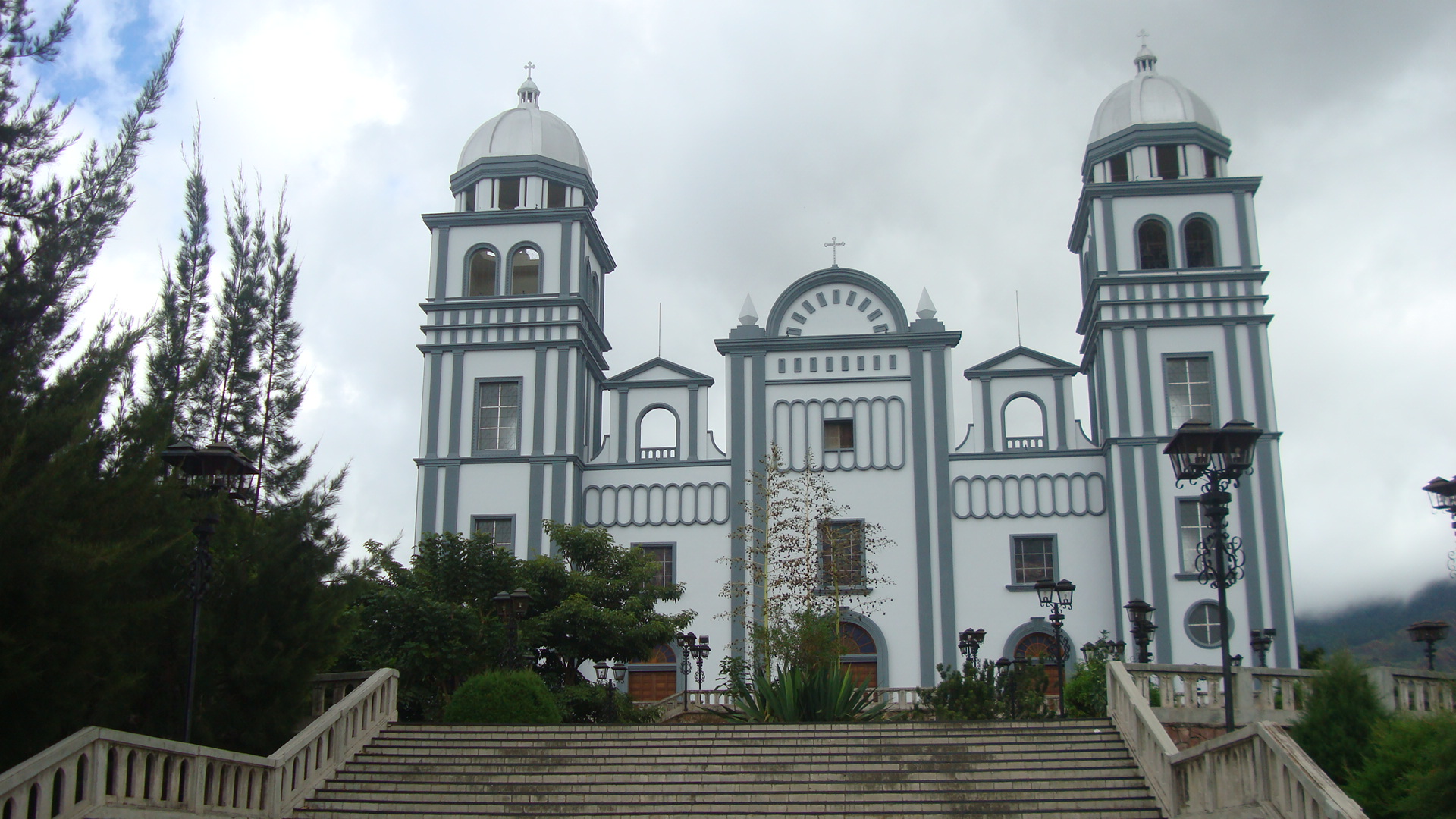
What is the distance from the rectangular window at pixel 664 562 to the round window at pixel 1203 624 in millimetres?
11508

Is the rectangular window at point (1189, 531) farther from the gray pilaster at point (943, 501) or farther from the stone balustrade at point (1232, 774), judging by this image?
the stone balustrade at point (1232, 774)

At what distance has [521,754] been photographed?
1498 centimetres

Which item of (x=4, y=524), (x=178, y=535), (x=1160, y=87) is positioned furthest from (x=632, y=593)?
(x=1160, y=87)

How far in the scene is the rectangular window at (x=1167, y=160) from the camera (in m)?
31.5

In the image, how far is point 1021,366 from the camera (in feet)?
101

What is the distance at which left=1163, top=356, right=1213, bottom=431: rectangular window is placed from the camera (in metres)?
29.3

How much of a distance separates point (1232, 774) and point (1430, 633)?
10071 mm

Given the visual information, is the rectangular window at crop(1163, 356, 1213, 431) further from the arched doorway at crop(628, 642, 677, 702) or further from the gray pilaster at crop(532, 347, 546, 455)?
the gray pilaster at crop(532, 347, 546, 455)

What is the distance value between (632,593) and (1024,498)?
10296 mm

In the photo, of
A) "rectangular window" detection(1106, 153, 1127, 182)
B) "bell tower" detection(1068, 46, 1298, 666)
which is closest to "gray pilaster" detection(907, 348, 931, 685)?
"bell tower" detection(1068, 46, 1298, 666)

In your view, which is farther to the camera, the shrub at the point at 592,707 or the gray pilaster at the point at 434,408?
the gray pilaster at the point at 434,408

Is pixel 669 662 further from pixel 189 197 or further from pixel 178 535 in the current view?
pixel 178 535

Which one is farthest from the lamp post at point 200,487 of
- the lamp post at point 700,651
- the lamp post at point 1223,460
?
the lamp post at point 700,651

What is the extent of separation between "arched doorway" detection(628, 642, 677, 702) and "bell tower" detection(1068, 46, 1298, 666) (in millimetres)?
10216
